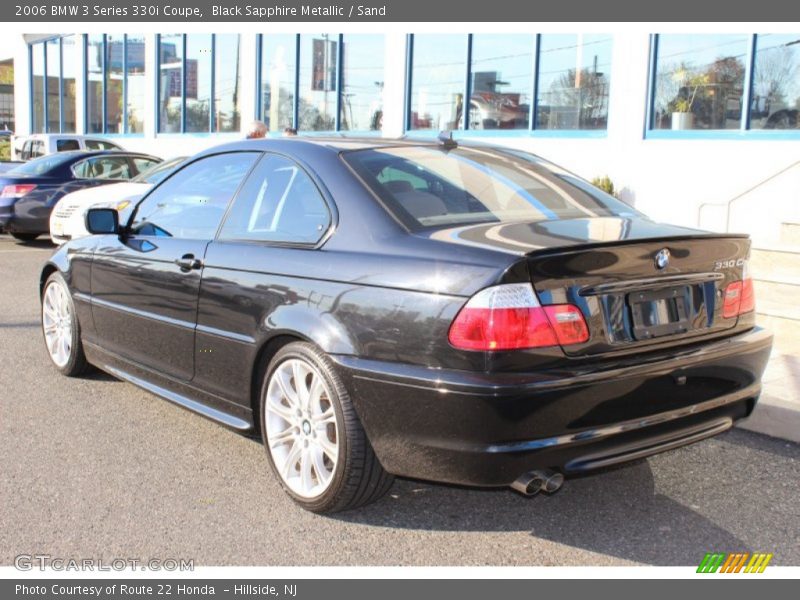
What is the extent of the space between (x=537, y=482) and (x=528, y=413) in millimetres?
311

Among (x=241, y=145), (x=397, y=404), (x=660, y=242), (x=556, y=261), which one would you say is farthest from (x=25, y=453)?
(x=660, y=242)

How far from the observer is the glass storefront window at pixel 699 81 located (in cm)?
1071

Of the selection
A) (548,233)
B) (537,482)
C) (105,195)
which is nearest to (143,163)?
(105,195)

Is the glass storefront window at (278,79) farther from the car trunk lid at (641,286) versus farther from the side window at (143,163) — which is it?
the car trunk lid at (641,286)

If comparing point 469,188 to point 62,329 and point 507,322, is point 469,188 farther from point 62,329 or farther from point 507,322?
point 62,329

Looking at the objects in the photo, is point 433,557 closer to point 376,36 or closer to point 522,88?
point 522,88

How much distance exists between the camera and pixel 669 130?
11539 millimetres

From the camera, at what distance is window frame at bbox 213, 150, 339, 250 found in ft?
12.1

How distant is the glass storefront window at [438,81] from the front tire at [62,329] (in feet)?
31.3

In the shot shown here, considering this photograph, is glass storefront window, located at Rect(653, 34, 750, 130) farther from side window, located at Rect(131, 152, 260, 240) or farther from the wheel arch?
the wheel arch

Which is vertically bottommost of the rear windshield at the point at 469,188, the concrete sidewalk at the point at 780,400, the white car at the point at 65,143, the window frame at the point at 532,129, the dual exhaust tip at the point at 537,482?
the concrete sidewalk at the point at 780,400

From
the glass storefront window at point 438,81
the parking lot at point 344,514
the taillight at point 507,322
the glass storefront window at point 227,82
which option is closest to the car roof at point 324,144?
the taillight at point 507,322

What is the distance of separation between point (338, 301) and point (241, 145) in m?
1.40

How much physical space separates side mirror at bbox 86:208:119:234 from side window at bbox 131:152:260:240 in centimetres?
11
